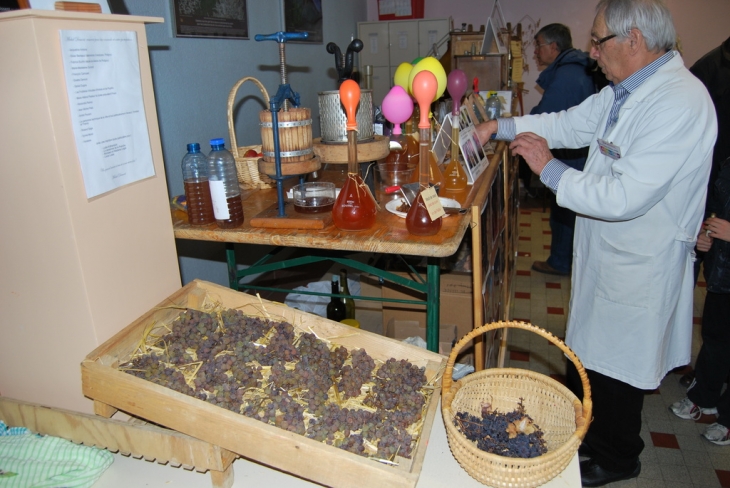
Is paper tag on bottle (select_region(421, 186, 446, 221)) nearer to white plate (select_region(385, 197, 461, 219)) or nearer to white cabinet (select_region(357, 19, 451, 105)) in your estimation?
white plate (select_region(385, 197, 461, 219))

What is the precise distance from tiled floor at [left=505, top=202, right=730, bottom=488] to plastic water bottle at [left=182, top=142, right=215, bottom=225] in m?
1.86

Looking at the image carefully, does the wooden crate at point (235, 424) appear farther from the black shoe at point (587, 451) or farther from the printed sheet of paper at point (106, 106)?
the black shoe at point (587, 451)

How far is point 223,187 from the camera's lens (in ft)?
5.07

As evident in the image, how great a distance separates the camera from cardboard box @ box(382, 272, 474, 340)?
2471mm

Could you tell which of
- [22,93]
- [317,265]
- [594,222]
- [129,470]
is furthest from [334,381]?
[317,265]

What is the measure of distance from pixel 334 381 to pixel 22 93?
892 millimetres

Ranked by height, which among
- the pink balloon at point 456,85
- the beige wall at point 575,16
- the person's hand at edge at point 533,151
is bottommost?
the person's hand at edge at point 533,151

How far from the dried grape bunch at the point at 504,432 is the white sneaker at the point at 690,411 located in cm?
159

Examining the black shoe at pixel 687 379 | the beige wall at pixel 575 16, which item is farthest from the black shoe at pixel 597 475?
the beige wall at pixel 575 16

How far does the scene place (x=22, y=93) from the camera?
1043 mm

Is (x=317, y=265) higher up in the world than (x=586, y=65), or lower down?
lower down

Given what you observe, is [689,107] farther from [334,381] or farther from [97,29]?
[97,29]

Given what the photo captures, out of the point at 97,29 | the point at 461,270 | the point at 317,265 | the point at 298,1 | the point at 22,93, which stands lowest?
the point at 317,265

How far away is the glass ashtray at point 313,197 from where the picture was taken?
5.47ft
